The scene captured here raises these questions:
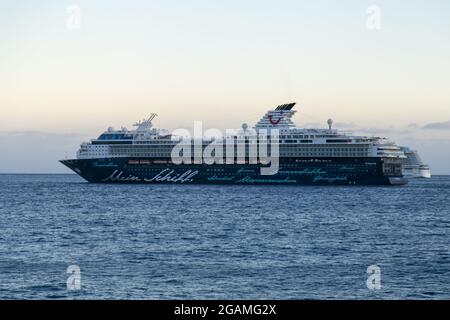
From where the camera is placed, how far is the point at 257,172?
99.9 meters

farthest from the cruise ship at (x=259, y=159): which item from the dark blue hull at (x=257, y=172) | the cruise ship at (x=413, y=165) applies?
the cruise ship at (x=413, y=165)

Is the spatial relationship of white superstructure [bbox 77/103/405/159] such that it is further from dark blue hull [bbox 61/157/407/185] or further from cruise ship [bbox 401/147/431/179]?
cruise ship [bbox 401/147/431/179]

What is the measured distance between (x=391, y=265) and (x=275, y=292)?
7.30m

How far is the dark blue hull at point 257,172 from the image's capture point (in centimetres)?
9762

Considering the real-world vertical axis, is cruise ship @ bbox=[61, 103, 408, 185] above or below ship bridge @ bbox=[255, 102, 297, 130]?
below

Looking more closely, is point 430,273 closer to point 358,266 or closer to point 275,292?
point 358,266

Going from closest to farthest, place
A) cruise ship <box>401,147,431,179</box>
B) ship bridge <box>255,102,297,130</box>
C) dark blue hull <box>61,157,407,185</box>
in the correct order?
A: dark blue hull <box>61,157,407,185</box> < ship bridge <box>255,102,297,130</box> < cruise ship <box>401,147,431,179</box>

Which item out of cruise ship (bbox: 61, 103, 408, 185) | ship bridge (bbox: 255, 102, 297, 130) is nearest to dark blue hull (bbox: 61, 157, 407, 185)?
cruise ship (bbox: 61, 103, 408, 185)

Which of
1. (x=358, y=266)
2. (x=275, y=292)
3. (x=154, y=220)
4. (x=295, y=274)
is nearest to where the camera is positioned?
(x=275, y=292)

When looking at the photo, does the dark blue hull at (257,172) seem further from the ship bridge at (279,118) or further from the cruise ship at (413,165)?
the cruise ship at (413,165)

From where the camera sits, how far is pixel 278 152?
102750mm

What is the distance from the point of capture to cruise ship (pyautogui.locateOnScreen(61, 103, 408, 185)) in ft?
322
